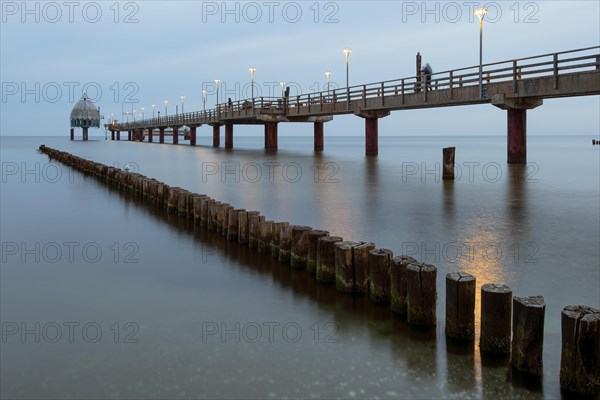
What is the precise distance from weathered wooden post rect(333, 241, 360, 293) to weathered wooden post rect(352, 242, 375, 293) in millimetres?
54

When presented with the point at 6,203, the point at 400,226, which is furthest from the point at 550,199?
the point at 6,203

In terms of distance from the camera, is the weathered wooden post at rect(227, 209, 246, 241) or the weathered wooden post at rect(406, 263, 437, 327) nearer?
the weathered wooden post at rect(406, 263, 437, 327)

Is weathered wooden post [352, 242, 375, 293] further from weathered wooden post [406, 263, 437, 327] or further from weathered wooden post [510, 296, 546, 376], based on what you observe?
weathered wooden post [510, 296, 546, 376]

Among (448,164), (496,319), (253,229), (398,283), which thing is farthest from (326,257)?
(448,164)

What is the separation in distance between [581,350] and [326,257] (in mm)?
4898

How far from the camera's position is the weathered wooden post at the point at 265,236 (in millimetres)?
12422

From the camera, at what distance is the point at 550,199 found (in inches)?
930

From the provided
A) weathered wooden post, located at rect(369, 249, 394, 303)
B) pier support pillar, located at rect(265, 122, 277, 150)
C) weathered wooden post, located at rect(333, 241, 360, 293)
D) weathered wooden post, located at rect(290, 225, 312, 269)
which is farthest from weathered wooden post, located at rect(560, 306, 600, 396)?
pier support pillar, located at rect(265, 122, 277, 150)

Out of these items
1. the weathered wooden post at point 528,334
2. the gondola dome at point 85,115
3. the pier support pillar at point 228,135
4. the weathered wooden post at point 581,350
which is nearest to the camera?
the weathered wooden post at point 581,350

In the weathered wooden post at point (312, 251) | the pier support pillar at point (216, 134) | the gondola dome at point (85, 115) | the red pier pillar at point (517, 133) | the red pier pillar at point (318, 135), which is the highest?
the gondola dome at point (85, 115)

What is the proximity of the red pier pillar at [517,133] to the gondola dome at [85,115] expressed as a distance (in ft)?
501

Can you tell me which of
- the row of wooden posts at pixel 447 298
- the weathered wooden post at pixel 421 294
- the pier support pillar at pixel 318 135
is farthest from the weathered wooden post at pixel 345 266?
the pier support pillar at pixel 318 135

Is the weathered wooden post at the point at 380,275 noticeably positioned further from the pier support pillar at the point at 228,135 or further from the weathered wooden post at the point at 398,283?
the pier support pillar at the point at 228,135

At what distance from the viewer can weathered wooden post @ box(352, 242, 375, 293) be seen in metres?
9.10
